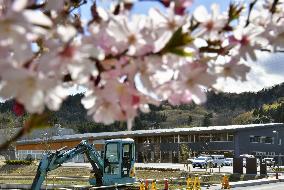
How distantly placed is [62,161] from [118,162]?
285cm

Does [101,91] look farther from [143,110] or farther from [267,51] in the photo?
[267,51]

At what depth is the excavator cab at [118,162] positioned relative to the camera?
1044 inches

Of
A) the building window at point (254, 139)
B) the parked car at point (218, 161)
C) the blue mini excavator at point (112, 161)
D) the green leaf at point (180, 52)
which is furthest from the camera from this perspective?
the building window at point (254, 139)

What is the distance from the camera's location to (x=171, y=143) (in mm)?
85812

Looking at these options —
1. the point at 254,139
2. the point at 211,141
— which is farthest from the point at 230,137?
the point at 211,141

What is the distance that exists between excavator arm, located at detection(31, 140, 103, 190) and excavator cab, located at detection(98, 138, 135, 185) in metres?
0.45

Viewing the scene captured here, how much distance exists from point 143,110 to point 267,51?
44 cm

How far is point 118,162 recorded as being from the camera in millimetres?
26766

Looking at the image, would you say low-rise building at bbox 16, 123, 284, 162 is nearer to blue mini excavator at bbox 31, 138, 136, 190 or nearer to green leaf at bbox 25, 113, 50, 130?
blue mini excavator at bbox 31, 138, 136, 190

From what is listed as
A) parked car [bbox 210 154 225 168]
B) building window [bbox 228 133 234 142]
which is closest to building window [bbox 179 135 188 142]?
building window [bbox 228 133 234 142]

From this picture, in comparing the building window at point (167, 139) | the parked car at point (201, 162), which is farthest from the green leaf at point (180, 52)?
the building window at point (167, 139)

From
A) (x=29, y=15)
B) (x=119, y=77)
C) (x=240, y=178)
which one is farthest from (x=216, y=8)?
(x=240, y=178)

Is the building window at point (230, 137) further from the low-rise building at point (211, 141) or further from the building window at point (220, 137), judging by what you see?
the building window at point (220, 137)

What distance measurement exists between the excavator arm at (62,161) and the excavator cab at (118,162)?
17.9 inches
